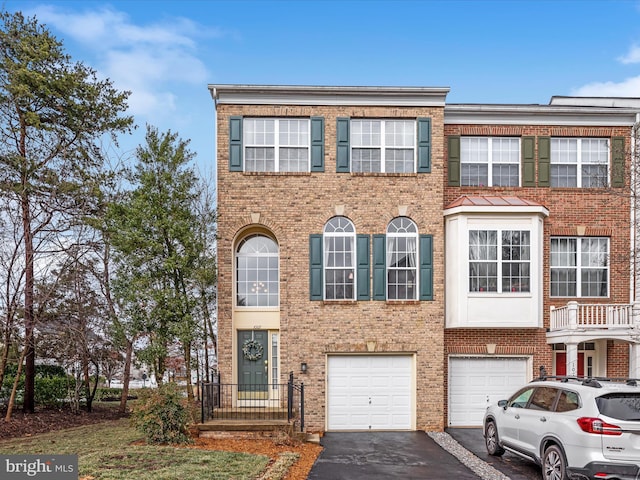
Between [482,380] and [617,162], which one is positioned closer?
[482,380]

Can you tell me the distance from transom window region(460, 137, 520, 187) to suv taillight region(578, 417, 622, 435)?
29.9ft

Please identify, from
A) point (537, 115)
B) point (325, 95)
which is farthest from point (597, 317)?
point (325, 95)

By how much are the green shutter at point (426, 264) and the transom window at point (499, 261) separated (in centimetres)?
109

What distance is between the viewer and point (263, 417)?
13.4m

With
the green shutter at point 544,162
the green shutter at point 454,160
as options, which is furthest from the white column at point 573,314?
the green shutter at point 454,160

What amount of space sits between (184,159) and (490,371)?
1067 centimetres

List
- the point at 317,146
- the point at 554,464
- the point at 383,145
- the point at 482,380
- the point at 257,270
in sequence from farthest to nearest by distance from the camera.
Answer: the point at 257,270 → the point at 482,380 → the point at 383,145 → the point at 317,146 → the point at 554,464

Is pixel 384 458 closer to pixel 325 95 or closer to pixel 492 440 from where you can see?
pixel 492 440

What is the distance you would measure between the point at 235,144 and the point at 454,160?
6.48m

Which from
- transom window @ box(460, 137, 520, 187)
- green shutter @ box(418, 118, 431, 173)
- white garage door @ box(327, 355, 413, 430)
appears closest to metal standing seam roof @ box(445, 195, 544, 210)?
transom window @ box(460, 137, 520, 187)

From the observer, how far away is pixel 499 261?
1460cm

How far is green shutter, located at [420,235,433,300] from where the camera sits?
48.1ft

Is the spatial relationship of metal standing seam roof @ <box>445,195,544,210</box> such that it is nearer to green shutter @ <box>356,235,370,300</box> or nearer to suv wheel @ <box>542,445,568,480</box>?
green shutter @ <box>356,235,370,300</box>

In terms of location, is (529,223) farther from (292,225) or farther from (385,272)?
(292,225)
